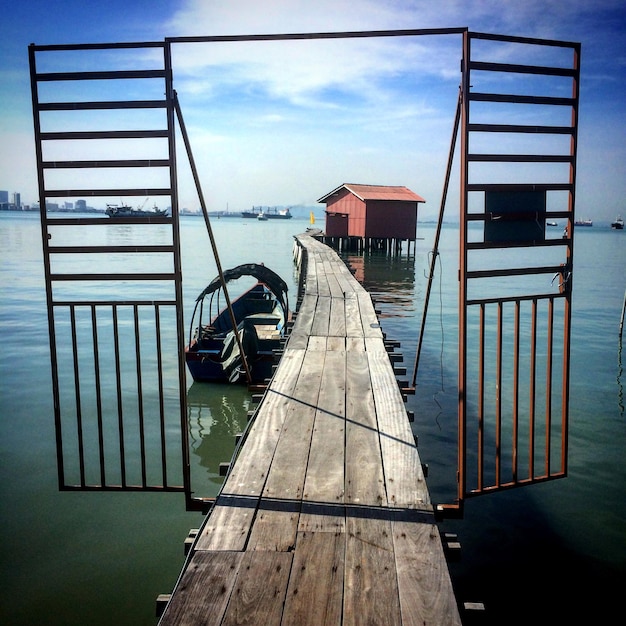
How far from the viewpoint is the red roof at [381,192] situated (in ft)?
138

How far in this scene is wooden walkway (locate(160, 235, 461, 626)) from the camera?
103 inches

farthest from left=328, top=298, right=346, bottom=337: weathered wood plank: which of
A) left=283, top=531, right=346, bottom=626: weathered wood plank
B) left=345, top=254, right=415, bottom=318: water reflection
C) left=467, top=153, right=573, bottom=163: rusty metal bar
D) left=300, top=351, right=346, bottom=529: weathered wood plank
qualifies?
left=345, top=254, right=415, bottom=318: water reflection

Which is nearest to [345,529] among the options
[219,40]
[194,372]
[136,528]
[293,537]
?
[293,537]

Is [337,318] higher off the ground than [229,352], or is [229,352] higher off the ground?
[337,318]

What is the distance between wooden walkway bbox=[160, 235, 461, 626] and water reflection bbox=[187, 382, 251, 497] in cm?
389

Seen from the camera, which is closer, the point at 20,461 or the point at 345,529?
the point at 345,529

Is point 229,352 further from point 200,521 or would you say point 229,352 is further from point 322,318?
point 200,521

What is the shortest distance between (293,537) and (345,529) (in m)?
0.30

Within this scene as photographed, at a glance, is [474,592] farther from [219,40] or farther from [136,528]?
[219,40]

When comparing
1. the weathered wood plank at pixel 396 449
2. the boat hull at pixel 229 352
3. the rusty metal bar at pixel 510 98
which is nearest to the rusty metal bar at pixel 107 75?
the rusty metal bar at pixel 510 98

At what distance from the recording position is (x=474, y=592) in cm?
583

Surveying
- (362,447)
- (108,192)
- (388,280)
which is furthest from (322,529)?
(388,280)

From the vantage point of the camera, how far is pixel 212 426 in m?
11.2

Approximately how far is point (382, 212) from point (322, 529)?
39.9 meters
